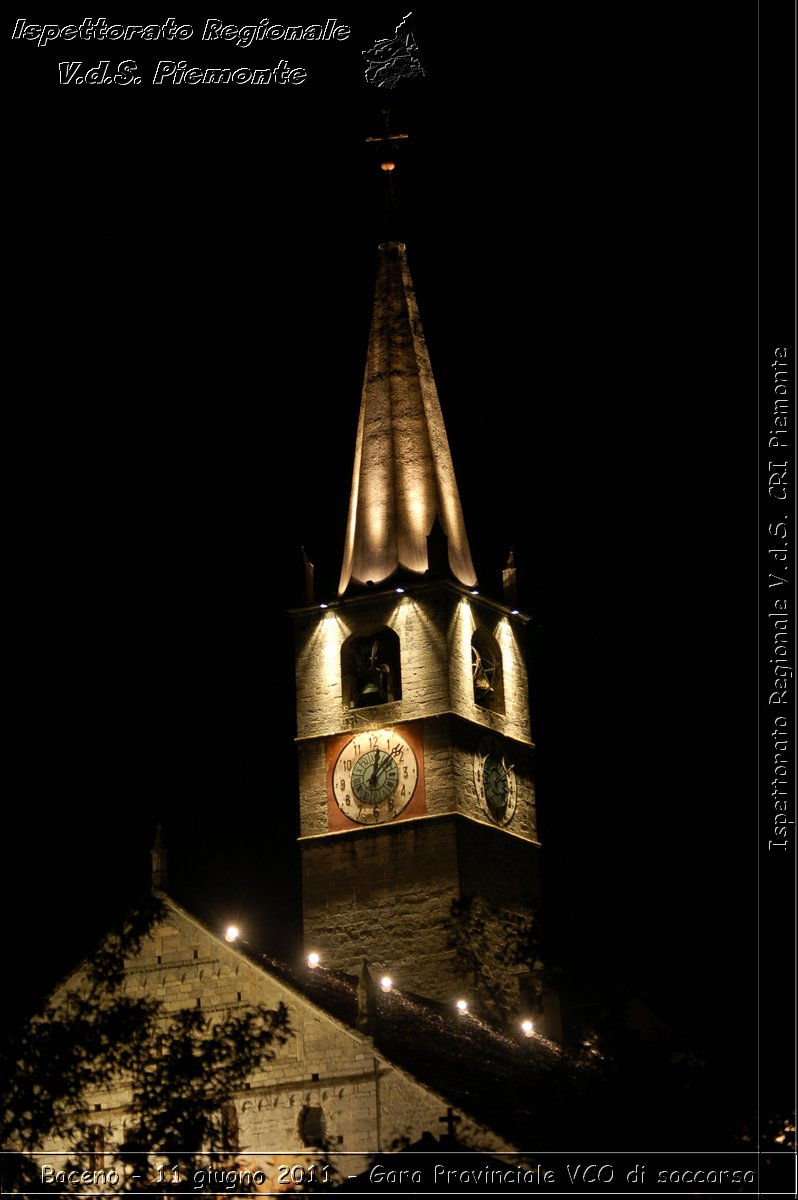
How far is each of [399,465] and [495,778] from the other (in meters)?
7.81

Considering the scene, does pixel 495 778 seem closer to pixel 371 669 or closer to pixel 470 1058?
pixel 371 669

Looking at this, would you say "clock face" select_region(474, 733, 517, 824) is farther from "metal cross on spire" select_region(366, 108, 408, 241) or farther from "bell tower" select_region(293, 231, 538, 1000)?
"metal cross on spire" select_region(366, 108, 408, 241)

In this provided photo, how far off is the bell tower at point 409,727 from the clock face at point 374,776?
3cm

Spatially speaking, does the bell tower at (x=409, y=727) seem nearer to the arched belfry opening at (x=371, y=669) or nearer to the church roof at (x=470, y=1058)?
the arched belfry opening at (x=371, y=669)

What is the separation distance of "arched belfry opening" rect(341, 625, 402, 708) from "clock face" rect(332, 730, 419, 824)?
94 centimetres

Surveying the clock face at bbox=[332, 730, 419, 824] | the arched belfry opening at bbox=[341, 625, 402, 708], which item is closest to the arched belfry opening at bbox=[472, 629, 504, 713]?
the arched belfry opening at bbox=[341, 625, 402, 708]

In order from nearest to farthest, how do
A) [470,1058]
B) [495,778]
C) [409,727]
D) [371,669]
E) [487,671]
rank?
[470,1058], [409,727], [495,778], [371,669], [487,671]

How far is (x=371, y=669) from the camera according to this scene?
73.8 m

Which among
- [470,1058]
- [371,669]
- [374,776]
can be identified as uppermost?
[371,669]

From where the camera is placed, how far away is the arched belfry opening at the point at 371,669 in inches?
2894

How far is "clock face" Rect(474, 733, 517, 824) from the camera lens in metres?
72.8

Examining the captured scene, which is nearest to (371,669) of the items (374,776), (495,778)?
(374,776)

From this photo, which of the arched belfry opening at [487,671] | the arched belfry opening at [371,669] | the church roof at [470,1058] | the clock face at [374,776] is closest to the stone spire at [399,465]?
the arched belfry opening at [487,671]

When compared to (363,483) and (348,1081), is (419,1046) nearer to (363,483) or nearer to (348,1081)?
(348,1081)
